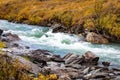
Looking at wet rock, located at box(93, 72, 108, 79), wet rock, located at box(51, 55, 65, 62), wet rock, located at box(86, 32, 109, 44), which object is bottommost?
wet rock, located at box(86, 32, 109, 44)

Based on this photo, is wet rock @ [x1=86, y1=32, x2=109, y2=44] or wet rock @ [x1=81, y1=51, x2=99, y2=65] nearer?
wet rock @ [x1=81, y1=51, x2=99, y2=65]

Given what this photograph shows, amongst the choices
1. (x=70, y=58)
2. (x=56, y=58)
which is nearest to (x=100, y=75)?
(x=70, y=58)

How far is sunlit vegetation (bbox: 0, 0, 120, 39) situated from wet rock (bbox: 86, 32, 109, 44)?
8.26ft

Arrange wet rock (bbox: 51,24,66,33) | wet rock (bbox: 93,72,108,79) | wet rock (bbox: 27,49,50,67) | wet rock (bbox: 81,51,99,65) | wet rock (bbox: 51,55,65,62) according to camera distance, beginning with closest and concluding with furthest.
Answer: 1. wet rock (bbox: 93,72,108,79)
2. wet rock (bbox: 27,49,50,67)
3. wet rock (bbox: 81,51,99,65)
4. wet rock (bbox: 51,55,65,62)
5. wet rock (bbox: 51,24,66,33)

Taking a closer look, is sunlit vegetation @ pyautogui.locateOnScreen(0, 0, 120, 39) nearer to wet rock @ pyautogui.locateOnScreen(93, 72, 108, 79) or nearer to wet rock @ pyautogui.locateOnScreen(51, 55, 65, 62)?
wet rock @ pyautogui.locateOnScreen(51, 55, 65, 62)

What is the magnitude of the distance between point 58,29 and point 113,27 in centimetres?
1107

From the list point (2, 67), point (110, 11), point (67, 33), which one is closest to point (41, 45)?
point (67, 33)

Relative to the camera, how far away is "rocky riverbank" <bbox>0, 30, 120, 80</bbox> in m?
29.4

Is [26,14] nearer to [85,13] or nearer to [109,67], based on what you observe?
[85,13]

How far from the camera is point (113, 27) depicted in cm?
5491

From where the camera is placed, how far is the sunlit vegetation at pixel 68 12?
187ft

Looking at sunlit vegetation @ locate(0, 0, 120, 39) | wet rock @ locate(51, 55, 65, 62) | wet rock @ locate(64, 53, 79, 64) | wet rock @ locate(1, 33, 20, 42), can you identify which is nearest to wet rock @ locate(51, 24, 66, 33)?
sunlit vegetation @ locate(0, 0, 120, 39)

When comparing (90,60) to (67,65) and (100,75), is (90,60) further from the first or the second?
(100,75)

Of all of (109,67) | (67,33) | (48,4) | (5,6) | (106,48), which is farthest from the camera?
(5,6)
